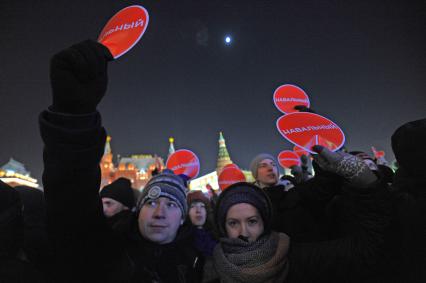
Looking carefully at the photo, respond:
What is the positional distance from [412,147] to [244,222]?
1675 mm

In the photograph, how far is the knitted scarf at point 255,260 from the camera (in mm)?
2012

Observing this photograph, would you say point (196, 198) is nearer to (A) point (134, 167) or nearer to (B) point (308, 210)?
(B) point (308, 210)

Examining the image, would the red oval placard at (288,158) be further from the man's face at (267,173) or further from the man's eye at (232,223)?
the man's eye at (232,223)

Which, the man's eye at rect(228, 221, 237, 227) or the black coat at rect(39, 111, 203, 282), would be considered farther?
the man's eye at rect(228, 221, 237, 227)

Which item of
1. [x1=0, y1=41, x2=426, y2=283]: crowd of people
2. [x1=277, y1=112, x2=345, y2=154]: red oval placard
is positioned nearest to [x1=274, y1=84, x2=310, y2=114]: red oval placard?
[x1=277, y1=112, x2=345, y2=154]: red oval placard

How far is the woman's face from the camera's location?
232 cm

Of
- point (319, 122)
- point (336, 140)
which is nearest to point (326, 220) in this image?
point (336, 140)

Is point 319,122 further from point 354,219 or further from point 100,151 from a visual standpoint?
point 100,151

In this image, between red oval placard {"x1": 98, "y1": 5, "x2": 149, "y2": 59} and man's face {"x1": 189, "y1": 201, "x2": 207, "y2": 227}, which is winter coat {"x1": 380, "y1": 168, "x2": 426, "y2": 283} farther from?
man's face {"x1": 189, "y1": 201, "x2": 207, "y2": 227}

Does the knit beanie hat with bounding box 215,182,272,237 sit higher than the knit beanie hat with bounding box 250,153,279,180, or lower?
lower

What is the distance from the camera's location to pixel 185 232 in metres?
2.49

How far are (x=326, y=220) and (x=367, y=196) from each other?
1067mm

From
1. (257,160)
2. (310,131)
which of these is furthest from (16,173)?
(310,131)

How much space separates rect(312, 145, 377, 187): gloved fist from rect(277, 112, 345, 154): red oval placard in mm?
384
